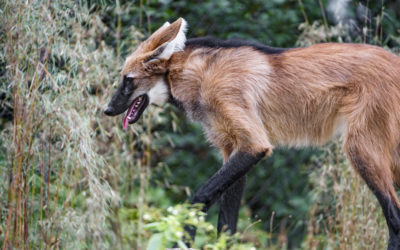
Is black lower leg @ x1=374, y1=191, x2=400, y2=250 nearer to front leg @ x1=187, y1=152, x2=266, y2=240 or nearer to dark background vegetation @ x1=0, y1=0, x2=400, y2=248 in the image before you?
front leg @ x1=187, y1=152, x2=266, y2=240

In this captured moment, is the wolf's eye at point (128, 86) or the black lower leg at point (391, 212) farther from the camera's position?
the wolf's eye at point (128, 86)

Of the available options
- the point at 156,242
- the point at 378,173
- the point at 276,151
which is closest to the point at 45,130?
the point at 156,242

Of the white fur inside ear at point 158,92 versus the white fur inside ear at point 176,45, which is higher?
the white fur inside ear at point 176,45

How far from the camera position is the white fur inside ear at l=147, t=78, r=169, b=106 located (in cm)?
288

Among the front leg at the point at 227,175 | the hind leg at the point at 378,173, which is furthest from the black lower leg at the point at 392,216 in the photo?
the front leg at the point at 227,175

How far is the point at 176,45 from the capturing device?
2.83 meters

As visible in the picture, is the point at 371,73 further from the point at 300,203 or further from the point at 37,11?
the point at 300,203

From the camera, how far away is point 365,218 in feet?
9.81

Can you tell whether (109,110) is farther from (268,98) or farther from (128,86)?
(268,98)

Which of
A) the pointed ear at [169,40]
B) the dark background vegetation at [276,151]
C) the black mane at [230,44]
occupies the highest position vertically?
the pointed ear at [169,40]

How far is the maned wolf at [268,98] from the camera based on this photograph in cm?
256

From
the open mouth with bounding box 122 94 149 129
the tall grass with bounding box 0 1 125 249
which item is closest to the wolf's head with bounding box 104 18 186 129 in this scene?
the open mouth with bounding box 122 94 149 129

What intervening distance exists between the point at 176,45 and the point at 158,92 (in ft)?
0.89

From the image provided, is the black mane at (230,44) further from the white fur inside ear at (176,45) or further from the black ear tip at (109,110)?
the black ear tip at (109,110)
